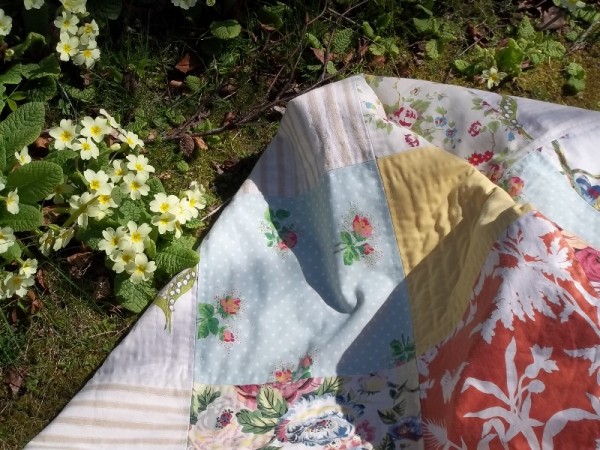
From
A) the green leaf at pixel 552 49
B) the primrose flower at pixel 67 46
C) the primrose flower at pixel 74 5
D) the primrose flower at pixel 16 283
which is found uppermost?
the primrose flower at pixel 74 5

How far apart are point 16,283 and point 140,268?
331 mm

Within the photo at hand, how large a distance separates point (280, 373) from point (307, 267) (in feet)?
1.05

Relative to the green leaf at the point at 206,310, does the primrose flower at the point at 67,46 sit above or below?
above

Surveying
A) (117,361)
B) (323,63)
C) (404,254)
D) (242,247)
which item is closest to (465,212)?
(404,254)

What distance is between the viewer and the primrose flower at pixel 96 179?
186 cm

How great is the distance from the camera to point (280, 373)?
6.05ft

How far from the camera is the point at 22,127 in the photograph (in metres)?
1.95

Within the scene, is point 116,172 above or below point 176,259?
above

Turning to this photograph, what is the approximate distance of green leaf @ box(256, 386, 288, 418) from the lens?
1.80 m

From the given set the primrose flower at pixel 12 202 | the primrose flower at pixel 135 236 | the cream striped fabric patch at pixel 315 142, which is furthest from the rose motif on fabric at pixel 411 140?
the primrose flower at pixel 12 202

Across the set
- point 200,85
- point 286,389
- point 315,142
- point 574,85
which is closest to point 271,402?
point 286,389

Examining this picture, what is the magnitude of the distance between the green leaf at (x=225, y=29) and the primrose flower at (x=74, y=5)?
0.44 meters

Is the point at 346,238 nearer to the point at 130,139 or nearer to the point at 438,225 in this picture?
the point at 438,225

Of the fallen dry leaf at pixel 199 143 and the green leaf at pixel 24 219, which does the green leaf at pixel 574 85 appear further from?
the green leaf at pixel 24 219
